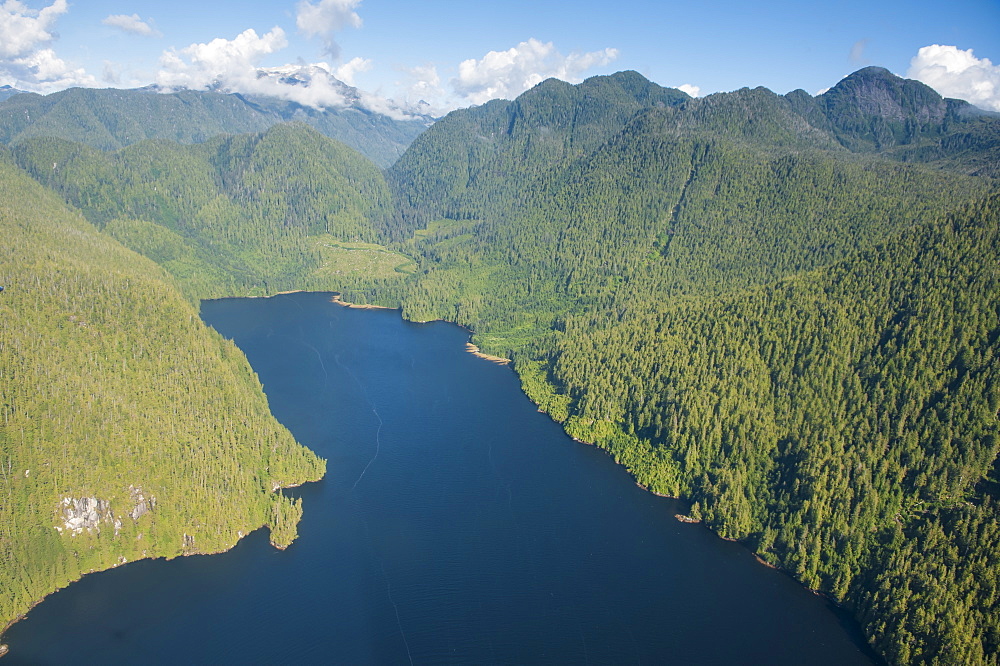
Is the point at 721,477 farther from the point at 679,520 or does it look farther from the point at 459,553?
the point at 459,553

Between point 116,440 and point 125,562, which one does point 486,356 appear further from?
point 125,562

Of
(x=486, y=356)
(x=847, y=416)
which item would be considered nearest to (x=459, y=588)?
(x=847, y=416)

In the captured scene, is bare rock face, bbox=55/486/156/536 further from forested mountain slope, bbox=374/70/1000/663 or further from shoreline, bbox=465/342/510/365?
shoreline, bbox=465/342/510/365

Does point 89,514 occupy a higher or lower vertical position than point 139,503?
lower

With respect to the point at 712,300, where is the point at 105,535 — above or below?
below

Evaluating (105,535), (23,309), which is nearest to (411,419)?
(105,535)
